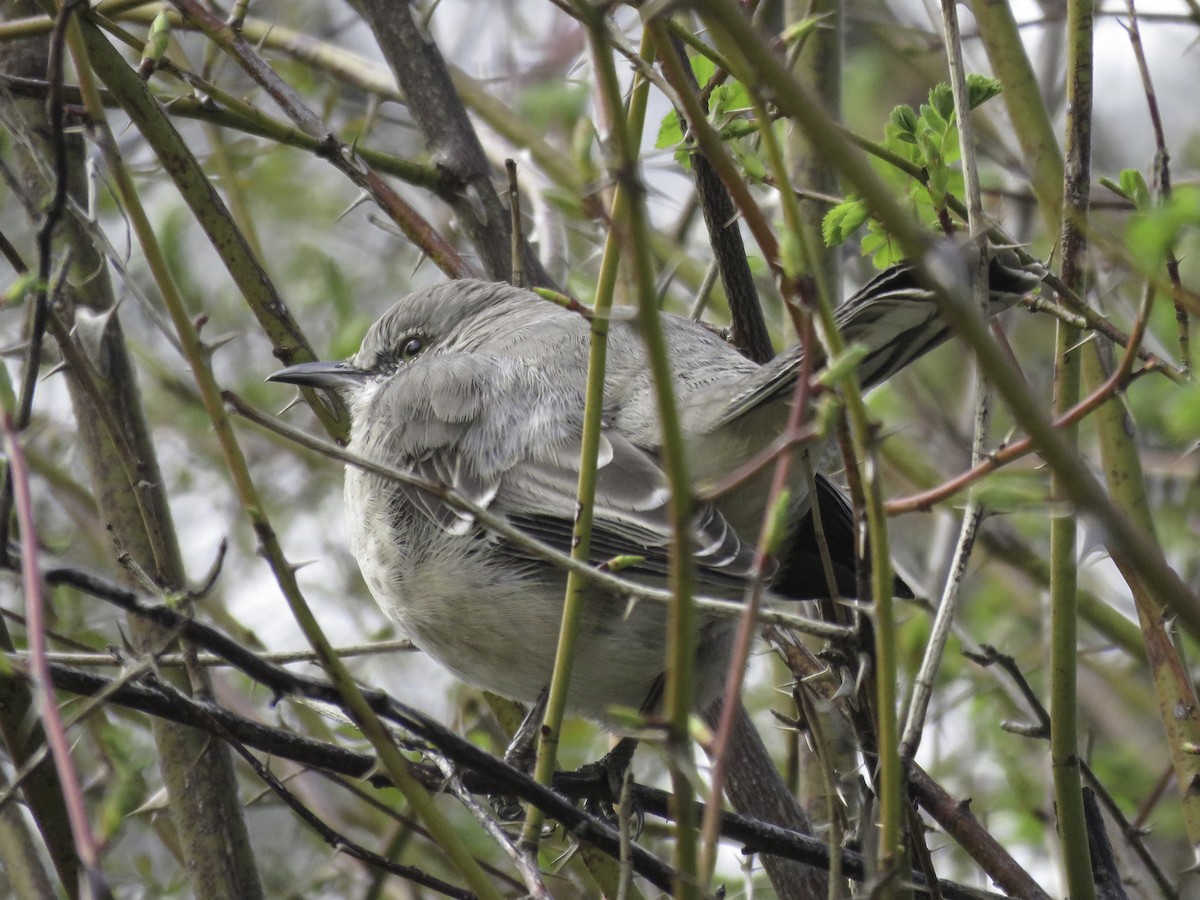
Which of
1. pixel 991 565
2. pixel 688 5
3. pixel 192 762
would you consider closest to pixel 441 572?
pixel 192 762

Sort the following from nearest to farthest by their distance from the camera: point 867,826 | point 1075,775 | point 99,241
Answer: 1. point 867,826
2. point 99,241
3. point 1075,775

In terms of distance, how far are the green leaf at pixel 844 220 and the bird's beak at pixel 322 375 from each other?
185 cm

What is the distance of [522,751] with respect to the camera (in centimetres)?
363

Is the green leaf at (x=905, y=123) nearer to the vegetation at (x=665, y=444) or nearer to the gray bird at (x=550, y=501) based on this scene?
the vegetation at (x=665, y=444)

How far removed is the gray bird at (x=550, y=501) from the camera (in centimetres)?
332

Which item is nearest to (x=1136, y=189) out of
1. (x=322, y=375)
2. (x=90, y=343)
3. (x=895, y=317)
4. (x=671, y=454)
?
(x=895, y=317)

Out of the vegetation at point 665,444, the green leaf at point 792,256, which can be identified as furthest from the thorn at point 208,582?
the green leaf at point 792,256

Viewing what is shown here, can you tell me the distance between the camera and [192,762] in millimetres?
3438

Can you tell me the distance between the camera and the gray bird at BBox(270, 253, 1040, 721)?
3324 millimetres

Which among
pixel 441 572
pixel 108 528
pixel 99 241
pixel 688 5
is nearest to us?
pixel 688 5

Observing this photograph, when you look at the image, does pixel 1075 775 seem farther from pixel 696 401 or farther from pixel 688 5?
pixel 688 5

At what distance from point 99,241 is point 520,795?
112 centimetres

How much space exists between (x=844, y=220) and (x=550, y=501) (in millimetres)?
1408

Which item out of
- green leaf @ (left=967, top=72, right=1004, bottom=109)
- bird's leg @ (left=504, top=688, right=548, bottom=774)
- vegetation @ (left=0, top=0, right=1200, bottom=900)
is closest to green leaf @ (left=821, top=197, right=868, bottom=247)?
vegetation @ (left=0, top=0, right=1200, bottom=900)
